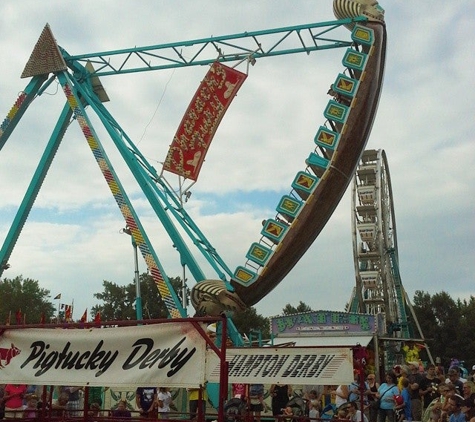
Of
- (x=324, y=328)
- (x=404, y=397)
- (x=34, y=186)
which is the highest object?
(x=34, y=186)

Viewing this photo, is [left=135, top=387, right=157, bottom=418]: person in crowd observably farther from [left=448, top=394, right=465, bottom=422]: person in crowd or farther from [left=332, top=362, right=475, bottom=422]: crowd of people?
[left=448, top=394, right=465, bottom=422]: person in crowd

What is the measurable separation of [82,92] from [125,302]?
159 ft

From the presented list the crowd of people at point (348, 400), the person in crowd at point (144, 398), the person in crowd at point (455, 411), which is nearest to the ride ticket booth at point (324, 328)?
the crowd of people at point (348, 400)

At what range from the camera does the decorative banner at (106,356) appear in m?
6.55

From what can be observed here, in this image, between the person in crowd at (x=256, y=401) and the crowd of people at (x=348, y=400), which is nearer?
the crowd of people at (x=348, y=400)

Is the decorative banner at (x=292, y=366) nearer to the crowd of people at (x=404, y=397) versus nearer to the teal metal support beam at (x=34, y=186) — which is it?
the crowd of people at (x=404, y=397)

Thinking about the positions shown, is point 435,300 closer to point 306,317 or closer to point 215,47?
point 306,317

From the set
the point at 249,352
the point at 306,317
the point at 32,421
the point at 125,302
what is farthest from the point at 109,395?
the point at 125,302

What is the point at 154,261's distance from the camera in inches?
638

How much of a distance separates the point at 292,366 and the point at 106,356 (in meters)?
2.04

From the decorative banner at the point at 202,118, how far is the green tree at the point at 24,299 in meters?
51.5

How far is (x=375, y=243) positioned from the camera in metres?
36.8

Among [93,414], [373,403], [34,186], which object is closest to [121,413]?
[93,414]

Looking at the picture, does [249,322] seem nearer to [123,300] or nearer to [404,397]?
[123,300]
